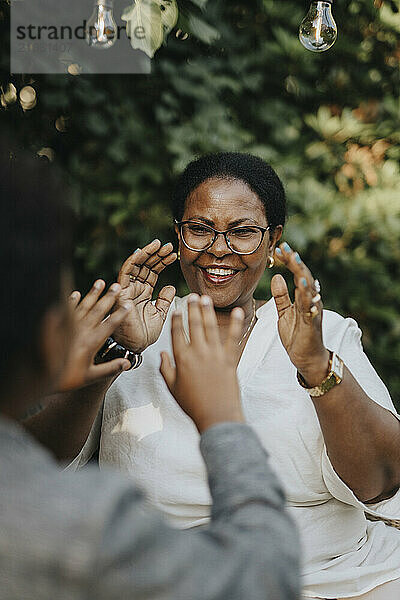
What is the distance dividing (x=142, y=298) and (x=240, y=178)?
0.47 metres

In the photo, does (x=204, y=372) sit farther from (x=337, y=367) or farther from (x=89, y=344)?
(x=337, y=367)

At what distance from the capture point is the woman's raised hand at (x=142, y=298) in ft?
5.82

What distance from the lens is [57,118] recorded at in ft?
10.4

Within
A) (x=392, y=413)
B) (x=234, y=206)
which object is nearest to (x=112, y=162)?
(x=234, y=206)

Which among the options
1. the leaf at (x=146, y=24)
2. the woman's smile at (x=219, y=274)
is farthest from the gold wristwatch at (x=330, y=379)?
the leaf at (x=146, y=24)

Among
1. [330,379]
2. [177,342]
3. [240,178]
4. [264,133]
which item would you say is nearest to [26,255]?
[177,342]

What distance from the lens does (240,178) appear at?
2.11 metres

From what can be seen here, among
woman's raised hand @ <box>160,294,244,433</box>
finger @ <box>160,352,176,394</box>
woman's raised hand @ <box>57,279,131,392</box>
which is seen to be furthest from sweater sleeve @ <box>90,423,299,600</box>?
woman's raised hand @ <box>57,279,131,392</box>

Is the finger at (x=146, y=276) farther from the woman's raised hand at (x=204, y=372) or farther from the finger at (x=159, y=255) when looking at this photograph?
the woman's raised hand at (x=204, y=372)

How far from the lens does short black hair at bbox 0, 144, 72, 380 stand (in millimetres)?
875

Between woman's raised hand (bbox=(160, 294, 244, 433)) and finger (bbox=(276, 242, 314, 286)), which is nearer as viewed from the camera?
woman's raised hand (bbox=(160, 294, 244, 433))

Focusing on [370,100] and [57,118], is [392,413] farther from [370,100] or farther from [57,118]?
[370,100]

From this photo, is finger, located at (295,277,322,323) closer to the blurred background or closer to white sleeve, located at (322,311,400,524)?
white sleeve, located at (322,311,400,524)

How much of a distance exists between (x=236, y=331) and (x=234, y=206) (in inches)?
34.9
